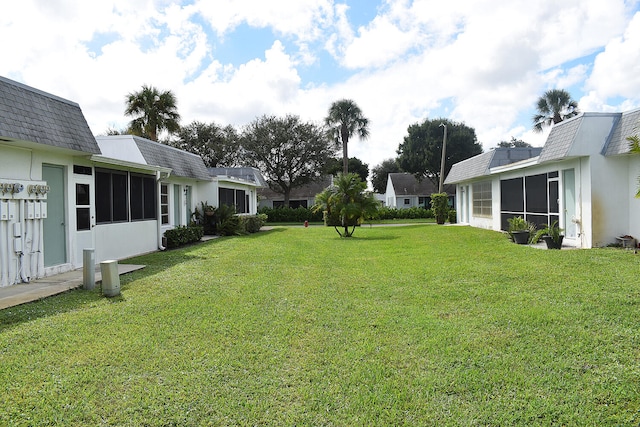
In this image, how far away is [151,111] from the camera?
25297 millimetres

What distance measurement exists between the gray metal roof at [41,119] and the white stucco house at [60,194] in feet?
0.07

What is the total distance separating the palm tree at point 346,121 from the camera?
122ft

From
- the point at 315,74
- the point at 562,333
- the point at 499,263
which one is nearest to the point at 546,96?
the point at 315,74

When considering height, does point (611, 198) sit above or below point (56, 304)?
above

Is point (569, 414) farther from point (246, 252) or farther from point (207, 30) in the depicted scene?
point (207, 30)

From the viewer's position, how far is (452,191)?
47.5 metres

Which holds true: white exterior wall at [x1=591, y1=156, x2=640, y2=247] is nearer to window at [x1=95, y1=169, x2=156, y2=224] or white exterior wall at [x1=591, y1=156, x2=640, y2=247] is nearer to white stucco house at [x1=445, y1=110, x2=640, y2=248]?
white stucco house at [x1=445, y1=110, x2=640, y2=248]

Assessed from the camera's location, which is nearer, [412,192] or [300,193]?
[412,192]

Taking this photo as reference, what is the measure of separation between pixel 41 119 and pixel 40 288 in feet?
10.2

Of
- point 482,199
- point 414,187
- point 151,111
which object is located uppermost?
point 151,111

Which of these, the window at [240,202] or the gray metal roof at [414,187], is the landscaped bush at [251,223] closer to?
the window at [240,202]

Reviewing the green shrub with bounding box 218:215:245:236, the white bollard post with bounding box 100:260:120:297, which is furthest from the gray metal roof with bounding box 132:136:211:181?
the white bollard post with bounding box 100:260:120:297

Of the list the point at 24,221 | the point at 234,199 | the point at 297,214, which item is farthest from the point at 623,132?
the point at 297,214

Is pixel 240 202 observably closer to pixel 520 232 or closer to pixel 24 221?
pixel 520 232
